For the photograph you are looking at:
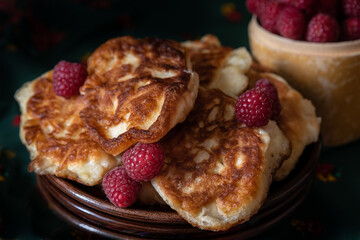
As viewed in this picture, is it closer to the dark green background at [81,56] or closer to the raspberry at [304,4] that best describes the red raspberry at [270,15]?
the raspberry at [304,4]

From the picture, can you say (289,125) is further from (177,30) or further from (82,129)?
(177,30)

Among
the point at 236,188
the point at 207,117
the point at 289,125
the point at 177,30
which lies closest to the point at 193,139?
the point at 207,117

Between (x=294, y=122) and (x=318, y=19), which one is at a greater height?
(x=318, y=19)

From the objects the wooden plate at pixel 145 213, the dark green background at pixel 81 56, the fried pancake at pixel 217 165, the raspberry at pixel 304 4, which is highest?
the raspberry at pixel 304 4

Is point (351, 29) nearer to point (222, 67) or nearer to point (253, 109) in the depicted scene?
point (222, 67)

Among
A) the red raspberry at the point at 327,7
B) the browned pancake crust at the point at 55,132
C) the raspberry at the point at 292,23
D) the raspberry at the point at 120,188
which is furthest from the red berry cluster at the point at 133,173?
the red raspberry at the point at 327,7

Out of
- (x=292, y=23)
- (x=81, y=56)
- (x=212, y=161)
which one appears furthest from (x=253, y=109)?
(x=81, y=56)

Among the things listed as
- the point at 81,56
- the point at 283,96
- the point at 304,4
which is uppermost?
the point at 304,4

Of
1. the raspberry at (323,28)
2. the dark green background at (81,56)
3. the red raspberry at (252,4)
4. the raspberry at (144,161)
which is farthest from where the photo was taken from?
the red raspberry at (252,4)
